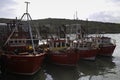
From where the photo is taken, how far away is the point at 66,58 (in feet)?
94.8

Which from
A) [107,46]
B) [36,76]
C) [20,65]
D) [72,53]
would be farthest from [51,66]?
[107,46]

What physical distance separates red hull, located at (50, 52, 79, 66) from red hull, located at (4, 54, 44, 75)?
15.9 feet

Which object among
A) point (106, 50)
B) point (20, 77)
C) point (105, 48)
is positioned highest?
point (105, 48)

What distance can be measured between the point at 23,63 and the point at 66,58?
22.5ft

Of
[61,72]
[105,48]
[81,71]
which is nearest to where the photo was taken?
[61,72]

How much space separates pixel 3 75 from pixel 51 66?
698cm

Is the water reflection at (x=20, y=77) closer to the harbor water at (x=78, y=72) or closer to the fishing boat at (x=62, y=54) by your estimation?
the harbor water at (x=78, y=72)

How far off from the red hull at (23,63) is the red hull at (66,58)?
4.85 metres

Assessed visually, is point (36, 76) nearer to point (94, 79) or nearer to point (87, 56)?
point (94, 79)

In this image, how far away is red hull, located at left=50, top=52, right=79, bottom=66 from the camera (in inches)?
1126

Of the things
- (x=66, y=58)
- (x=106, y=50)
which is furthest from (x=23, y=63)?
(x=106, y=50)

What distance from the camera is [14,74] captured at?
2458 cm

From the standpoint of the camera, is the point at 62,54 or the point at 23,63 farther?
the point at 62,54

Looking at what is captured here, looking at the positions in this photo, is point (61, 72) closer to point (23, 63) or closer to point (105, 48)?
point (23, 63)
